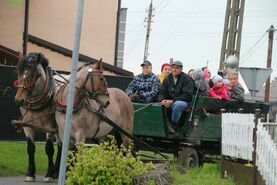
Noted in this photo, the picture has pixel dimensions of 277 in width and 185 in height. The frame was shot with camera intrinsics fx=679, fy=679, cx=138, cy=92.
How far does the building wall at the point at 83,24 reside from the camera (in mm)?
26672

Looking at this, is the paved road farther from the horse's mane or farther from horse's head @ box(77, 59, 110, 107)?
the horse's mane

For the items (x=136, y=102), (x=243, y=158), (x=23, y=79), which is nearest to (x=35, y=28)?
(x=136, y=102)

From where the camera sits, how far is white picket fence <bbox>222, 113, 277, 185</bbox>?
9.43 metres

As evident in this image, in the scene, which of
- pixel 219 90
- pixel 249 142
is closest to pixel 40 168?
pixel 219 90

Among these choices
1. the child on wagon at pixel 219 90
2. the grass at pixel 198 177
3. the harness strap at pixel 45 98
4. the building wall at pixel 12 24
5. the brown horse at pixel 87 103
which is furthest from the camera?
the building wall at pixel 12 24

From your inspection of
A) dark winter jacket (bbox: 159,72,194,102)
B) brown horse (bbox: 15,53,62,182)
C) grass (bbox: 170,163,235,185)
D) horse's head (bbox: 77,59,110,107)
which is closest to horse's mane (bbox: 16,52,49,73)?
brown horse (bbox: 15,53,62,182)

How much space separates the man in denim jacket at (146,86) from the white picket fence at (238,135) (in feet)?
7.28

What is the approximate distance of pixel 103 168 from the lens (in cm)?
816

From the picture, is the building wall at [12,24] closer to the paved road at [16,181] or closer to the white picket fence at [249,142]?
the paved road at [16,181]

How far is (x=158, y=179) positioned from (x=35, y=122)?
149 inches

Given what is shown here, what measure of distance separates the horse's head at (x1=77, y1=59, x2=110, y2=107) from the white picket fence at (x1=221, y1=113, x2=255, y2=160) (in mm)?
2029

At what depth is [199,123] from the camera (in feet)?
42.6

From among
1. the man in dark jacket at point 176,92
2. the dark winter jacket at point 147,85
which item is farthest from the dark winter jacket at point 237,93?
the dark winter jacket at point 147,85

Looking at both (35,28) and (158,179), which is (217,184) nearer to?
(158,179)
